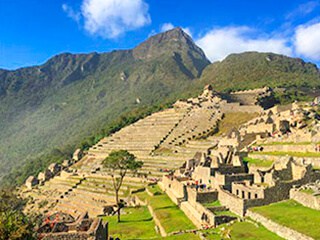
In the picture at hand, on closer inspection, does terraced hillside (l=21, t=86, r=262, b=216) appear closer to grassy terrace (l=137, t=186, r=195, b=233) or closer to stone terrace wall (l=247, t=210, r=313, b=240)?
grassy terrace (l=137, t=186, r=195, b=233)

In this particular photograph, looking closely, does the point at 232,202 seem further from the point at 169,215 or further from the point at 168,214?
the point at 168,214

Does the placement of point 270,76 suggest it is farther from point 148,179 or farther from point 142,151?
point 148,179

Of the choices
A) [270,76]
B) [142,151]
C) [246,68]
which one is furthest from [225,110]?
[246,68]

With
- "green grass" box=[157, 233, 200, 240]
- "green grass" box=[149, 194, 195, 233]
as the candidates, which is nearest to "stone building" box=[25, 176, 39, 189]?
"green grass" box=[149, 194, 195, 233]

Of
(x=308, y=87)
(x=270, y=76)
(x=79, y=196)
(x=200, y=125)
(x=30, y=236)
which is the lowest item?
(x=79, y=196)

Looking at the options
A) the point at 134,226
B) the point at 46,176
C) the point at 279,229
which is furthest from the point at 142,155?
the point at 279,229

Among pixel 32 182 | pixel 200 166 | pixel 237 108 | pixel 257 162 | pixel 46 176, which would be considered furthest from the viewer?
pixel 237 108
